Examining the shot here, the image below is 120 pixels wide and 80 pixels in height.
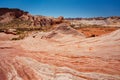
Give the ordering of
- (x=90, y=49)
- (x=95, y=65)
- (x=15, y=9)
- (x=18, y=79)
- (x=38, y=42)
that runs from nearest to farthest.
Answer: (x=95, y=65) < (x=18, y=79) < (x=90, y=49) < (x=38, y=42) < (x=15, y=9)

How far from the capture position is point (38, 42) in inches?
413

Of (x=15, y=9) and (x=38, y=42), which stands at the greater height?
(x=15, y=9)

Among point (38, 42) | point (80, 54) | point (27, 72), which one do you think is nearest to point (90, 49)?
point (80, 54)

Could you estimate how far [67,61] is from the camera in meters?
7.36

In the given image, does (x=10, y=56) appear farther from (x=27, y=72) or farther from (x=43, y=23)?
(x=43, y=23)

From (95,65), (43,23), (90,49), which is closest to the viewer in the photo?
(95,65)

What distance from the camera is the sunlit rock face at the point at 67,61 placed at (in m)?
6.44

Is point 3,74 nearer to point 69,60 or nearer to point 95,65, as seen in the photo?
point 69,60

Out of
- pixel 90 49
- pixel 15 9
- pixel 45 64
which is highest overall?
pixel 15 9

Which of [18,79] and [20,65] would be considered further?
[20,65]

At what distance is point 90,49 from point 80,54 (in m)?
0.53

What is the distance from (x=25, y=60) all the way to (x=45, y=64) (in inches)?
45.5

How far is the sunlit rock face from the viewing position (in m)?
6.44

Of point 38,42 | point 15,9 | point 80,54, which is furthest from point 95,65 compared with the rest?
point 15,9
